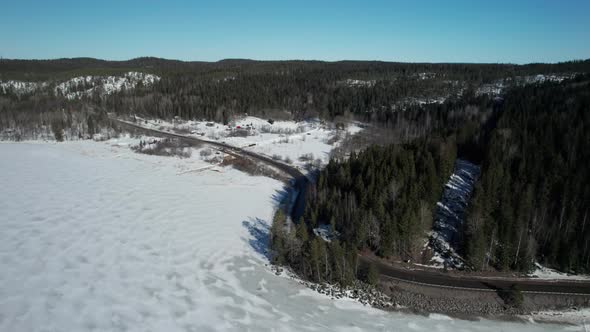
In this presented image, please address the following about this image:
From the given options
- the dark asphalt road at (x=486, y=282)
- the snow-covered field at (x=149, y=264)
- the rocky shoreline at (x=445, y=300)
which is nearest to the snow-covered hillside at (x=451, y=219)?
the dark asphalt road at (x=486, y=282)

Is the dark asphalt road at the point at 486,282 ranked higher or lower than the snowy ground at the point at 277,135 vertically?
lower

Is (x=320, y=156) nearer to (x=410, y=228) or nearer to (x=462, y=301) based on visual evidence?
(x=410, y=228)

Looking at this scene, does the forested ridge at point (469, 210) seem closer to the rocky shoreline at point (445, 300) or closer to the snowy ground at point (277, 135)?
the rocky shoreline at point (445, 300)

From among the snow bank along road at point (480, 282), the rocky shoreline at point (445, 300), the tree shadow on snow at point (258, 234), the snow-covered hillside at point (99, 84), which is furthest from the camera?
the snow-covered hillside at point (99, 84)

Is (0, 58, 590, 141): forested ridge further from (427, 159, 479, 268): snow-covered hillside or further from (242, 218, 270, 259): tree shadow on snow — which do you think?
(242, 218, 270, 259): tree shadow on snow

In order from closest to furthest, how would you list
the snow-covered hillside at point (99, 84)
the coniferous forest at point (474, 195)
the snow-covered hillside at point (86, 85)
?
the coniferous forest at point (474, 195)
the snow-covered hillside at point (86, 85)
the snow-covered hillside at point (99, 84)

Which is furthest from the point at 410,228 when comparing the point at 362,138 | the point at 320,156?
the point at 362,138
